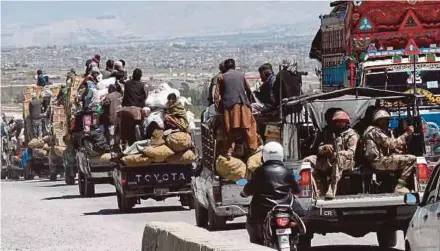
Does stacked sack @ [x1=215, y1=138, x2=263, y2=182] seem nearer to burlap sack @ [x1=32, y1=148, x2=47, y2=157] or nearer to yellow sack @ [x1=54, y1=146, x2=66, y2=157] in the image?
yellow sack @ [x1=54, y1=146, x2=66, y2=157]

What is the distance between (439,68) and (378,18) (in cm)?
614

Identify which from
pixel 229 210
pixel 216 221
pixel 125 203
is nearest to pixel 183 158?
pixel 125 203

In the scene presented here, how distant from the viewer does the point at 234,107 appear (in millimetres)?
23188

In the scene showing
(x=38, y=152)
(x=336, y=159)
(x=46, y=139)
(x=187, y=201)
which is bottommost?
(x=38, y=152)

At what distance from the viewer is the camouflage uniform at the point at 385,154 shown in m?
18.6

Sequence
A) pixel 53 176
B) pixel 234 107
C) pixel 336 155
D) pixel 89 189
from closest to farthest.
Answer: pixel 336 155
pixel 234 107
pixel 89 189
pixel 53 176

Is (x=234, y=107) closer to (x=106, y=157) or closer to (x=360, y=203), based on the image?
(x=360, y=203)

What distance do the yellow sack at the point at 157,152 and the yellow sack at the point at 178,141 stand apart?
10cm

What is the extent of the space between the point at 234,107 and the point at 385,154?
4.82m

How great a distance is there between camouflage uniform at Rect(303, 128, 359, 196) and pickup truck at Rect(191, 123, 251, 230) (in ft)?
9.59

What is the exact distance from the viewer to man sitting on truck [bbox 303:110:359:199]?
18.5m

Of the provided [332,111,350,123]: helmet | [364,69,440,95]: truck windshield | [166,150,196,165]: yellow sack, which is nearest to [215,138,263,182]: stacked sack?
Answer: [332,111,350,123]: helmet

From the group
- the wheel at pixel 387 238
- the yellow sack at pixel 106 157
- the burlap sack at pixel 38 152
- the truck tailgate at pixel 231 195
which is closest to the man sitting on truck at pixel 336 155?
the wheel at pixel 387 238

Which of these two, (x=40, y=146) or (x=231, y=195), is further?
(x=40, y=146)
